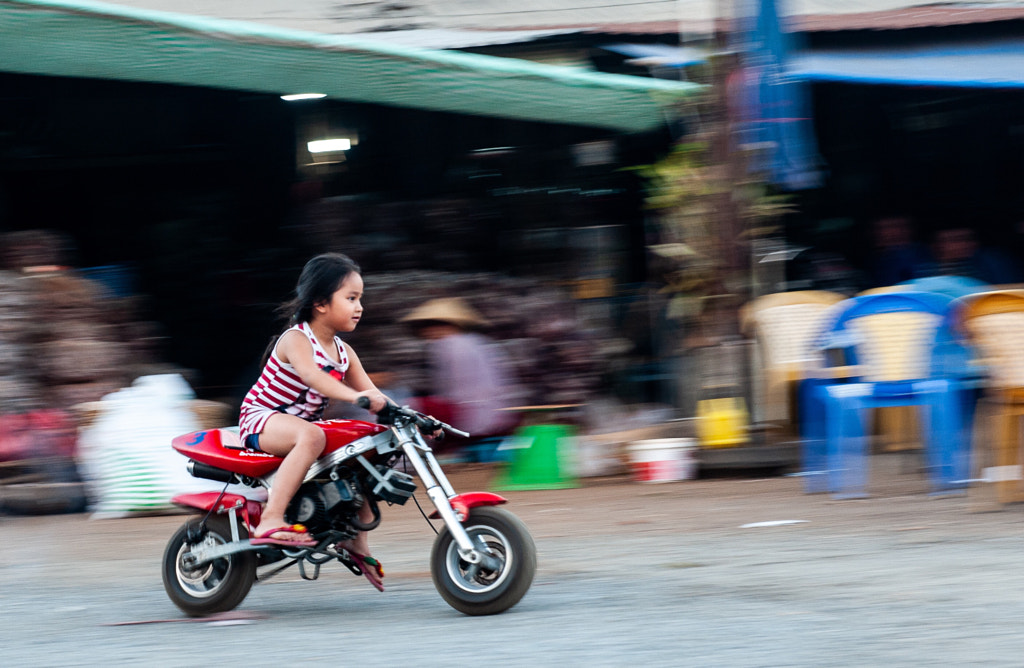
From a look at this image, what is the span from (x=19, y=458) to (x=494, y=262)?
12.9ft

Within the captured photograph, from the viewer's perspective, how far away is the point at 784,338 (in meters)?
8.33

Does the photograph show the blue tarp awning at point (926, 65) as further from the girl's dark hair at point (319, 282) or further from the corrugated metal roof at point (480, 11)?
the girl's dark hair at point (319, 282)

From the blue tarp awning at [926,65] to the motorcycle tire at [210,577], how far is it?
19.0 feet

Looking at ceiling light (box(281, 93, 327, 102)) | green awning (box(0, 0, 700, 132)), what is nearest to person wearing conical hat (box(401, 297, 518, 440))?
green awning (box(0, 0, 700, 132))

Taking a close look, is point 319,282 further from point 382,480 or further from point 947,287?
point 947,287

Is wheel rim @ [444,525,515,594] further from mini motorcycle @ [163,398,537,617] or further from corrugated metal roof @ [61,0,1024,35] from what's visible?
corrugated metal roof @ [61,0,1024,35]

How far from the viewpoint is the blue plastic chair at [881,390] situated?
22.6ft

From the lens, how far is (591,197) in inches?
398

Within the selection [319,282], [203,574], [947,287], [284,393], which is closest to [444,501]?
[284,393]

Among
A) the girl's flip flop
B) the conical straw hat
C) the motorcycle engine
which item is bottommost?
the girl's flip flop

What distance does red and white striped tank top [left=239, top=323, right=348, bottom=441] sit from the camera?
4.81m

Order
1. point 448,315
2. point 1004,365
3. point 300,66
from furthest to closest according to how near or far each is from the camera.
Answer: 1. point 448,315
2. point 300,66
3. point 1004,365

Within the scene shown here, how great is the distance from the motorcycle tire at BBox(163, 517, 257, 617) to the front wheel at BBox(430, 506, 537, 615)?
2.81 ft

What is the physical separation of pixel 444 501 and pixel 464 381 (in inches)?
157
